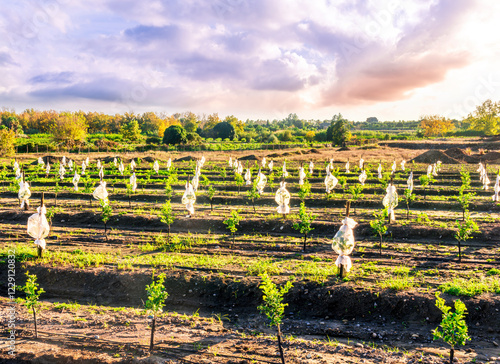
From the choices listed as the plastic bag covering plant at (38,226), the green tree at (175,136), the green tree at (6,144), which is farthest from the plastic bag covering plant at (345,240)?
the green tree at (175,136)

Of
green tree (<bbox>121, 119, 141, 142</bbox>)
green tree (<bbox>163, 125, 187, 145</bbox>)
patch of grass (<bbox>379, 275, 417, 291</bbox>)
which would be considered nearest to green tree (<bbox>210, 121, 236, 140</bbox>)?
green tree (<bbox>121, 119, 141, 142</bbox>)

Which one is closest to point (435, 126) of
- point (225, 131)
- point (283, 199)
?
point (225, 131)

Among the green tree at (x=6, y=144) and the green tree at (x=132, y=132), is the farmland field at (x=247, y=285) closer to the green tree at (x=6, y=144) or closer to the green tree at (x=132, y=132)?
the green tree at (x=6, y=144)

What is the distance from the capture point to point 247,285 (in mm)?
9742

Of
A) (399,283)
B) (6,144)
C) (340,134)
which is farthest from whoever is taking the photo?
(340,134)

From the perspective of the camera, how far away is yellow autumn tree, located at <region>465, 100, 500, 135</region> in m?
78.8

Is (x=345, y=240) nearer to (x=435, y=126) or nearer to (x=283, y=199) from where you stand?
(x=283, y=199)

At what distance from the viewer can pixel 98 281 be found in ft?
34.2

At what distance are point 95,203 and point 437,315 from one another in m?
19.8

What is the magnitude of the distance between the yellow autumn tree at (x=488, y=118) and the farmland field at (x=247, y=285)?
7386 centimetres

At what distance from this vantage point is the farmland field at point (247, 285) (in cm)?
709

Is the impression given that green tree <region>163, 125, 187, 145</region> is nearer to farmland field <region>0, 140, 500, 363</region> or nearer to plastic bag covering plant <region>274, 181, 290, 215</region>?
farmland field <region>0, 140, 500, 363</region>

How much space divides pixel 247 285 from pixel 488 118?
90.3m

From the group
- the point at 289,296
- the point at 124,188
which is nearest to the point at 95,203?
the point at 124,188
